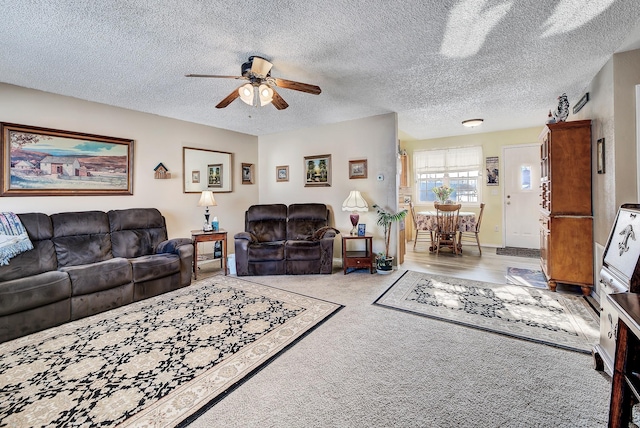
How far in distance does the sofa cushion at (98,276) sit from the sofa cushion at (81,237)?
1.01ft

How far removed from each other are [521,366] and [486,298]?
130 centimetres

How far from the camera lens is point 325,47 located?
2424 mm

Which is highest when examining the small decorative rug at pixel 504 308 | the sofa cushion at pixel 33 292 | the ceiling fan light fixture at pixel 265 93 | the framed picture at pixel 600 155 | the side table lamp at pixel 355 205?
the ceiling fan light fixture at pixel 265 93

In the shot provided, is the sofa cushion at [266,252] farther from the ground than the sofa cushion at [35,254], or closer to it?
closer to it

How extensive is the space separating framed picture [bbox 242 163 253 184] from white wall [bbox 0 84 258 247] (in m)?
0.11

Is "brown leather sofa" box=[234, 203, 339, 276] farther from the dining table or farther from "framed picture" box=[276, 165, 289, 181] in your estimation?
the dining table

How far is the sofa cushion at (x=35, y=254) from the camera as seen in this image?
2.73 meters

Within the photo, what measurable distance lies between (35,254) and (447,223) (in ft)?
19.4

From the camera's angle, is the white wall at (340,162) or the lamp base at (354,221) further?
the white wall at (340,162)

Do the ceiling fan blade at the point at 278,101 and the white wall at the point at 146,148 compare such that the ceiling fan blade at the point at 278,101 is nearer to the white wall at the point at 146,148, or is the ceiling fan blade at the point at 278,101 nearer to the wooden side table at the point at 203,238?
the wooden side table at the point at 203,238

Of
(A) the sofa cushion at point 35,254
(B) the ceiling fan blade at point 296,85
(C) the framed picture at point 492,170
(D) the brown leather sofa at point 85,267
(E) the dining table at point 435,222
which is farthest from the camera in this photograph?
(C) the framed picture at point 492,170

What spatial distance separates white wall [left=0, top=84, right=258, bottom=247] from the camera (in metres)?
3.25

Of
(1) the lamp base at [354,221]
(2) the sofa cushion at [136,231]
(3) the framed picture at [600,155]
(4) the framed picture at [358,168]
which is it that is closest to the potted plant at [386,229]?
(1) the lamp base at [354,221]

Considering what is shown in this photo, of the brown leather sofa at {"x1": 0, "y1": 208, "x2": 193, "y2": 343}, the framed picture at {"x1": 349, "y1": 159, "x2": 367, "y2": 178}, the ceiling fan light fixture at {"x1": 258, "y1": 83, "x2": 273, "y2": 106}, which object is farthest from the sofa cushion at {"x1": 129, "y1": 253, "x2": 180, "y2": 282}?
the framed picture at {"x1": 349, "y1": 159, "x2": 367, "y2": 178}
